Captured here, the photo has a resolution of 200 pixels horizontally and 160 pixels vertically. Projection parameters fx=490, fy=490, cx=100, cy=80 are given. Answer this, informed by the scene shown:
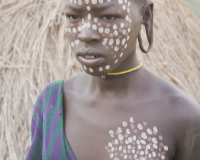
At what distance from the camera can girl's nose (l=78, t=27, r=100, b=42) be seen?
5.74ft

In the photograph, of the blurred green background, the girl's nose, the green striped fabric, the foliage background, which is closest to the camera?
the girl's nose

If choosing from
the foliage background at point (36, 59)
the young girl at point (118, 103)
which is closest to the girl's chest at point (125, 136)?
the young girl at point (118, 103)

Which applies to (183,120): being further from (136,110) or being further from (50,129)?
(50,129)

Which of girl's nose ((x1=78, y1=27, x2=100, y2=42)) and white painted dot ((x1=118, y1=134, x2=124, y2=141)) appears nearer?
girl's nose ((x1=78, y1=27, x2=100, y2=42))

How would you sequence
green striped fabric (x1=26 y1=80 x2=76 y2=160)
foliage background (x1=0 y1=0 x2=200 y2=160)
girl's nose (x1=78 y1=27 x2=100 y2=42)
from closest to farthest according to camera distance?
girl's nose (x1=78 y1=27 x2=100 y2=42) → green striped fabric (x1=26 y1=80 x2=76 y2=160) → foliage background (x1=0 y1=0 x2=200 y2=160)

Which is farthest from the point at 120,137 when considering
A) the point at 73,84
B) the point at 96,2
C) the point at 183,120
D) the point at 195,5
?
the point at 195,5

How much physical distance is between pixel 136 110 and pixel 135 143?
13cm

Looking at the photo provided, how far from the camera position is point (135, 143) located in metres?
1.91

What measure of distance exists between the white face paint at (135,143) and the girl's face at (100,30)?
0.26m

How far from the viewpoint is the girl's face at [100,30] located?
176 cm

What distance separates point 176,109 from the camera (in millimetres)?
1901

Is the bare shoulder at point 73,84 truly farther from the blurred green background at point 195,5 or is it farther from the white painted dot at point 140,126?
the blurred green background at point 195,5

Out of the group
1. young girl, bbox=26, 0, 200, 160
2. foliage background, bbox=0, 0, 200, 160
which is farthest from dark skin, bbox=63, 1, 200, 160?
foliage background, bbox=0, 0, 200, 160

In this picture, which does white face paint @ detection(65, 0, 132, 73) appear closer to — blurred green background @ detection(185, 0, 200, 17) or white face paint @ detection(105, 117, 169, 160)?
white face paint @ detection(105, 117, 169, 160)
